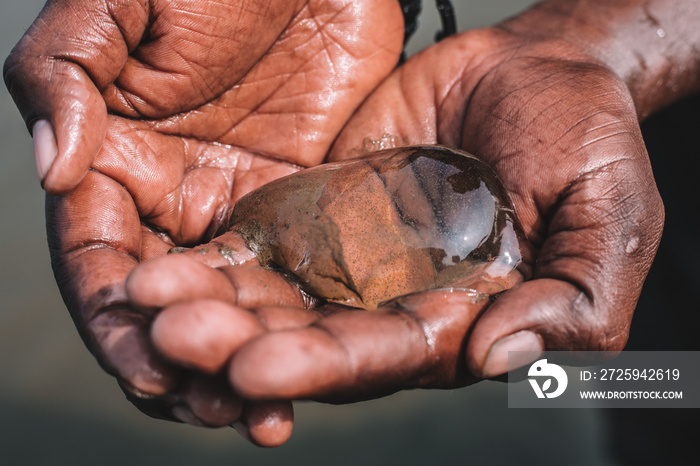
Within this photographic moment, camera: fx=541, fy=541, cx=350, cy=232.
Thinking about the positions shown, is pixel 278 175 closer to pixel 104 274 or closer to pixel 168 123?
pixel 168 123

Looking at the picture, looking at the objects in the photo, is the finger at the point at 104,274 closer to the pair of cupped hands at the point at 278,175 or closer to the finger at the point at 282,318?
the pair of cupped hands at the point at 278,175

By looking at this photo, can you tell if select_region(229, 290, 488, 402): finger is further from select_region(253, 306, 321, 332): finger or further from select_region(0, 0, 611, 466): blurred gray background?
select_region(0, 0, 611, 466): blurred gray background

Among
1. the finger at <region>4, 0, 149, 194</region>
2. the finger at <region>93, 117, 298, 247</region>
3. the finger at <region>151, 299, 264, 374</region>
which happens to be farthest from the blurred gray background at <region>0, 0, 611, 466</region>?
the finger at <region>151, 299, 264, 374</region>

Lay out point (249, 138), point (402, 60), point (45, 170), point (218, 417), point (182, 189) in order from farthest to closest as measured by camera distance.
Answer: point (402, 60), point (249, 138), point (182, 189), point (45, 170), point (218, 417)

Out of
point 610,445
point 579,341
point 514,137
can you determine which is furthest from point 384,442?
point 514,137

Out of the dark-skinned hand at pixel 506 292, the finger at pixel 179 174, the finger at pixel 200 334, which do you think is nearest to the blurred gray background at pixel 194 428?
the finger at pixel 179 174

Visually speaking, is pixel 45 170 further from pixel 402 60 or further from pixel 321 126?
pixel 402 60

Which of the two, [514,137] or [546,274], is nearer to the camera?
[546,274]
